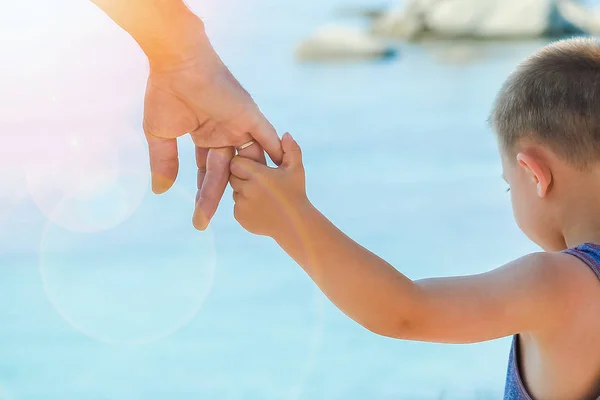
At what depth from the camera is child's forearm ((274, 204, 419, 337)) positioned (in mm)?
895

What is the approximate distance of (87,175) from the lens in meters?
3.53

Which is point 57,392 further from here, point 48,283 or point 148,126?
point 148,126

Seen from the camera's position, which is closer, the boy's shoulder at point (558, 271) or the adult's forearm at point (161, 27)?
the boy's shoulder at point (558, 271)

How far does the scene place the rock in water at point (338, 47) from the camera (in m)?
5.72

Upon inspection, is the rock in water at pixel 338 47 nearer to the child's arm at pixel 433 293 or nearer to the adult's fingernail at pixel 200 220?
the adult's fingernail at pixel 200 220

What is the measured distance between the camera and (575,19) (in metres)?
5.81

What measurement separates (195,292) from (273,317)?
32cm

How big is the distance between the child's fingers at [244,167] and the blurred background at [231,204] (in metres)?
1.27

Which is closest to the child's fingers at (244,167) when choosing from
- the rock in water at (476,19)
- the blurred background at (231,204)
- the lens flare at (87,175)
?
the blurred background at (231,204)

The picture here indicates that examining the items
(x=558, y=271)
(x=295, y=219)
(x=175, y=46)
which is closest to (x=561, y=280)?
(x=558, y=271)

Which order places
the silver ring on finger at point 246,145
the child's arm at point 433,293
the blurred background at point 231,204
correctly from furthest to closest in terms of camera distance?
the blurred background at point 231,204 → the silver ring on finger at point 246,145 → the child's arm at point 433,293

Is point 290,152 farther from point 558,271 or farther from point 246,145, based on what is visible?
point 558,271

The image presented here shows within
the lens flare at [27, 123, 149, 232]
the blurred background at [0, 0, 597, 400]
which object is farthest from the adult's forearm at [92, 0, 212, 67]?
the lens flare at [27, 123, 149, 232]

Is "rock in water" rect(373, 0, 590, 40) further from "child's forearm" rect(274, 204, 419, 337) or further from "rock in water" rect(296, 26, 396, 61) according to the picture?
A: "child's forearm" rect(274, 204, 419, 337)
